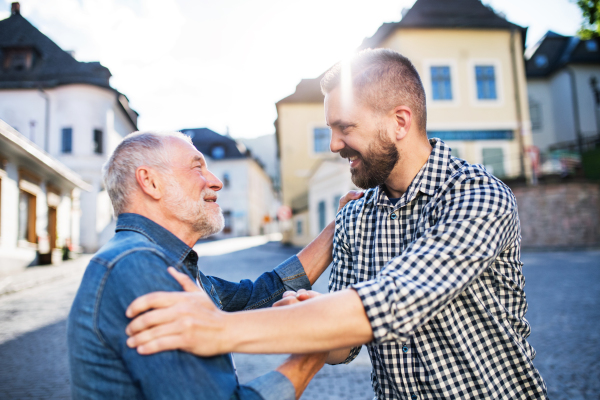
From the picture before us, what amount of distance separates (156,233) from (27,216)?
18.9 meters

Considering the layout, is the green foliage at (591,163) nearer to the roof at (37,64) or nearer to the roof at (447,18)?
the roof at (447,18)

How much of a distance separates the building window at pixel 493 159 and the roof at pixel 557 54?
14916 mm

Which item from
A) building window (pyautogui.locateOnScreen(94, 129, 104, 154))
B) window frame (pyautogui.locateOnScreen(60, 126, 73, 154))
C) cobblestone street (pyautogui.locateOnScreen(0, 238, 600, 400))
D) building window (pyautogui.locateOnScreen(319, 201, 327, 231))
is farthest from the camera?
building window (pyautogui.locateOnScreen(94, 129, 104, 154))

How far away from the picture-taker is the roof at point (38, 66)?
9680 mm

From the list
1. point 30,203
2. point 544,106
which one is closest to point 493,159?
point 544,106

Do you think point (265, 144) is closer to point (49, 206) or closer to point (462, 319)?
point (49, 206)

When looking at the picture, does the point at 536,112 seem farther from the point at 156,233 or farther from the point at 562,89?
the point at 156,233

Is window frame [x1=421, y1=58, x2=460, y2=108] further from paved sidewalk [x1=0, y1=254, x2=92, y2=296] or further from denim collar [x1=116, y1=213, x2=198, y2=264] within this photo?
denim collar [x1=116, y1=213, x2=198, y2=264]

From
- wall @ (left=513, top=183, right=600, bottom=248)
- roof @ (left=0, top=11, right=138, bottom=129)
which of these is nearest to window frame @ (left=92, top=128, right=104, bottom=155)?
roof @ (left=0, top=11, right=138, bottom=129)

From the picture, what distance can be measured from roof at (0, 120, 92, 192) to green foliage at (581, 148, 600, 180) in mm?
25608

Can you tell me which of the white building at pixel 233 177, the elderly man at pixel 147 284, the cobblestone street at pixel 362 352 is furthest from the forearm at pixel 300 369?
the white building at pixel 233 177

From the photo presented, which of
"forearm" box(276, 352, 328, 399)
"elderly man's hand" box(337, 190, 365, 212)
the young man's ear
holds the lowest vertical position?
"forearm" box(276, 352, 328, 399)

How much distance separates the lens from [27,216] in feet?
57.1

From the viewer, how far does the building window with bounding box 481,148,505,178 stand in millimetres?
21797
